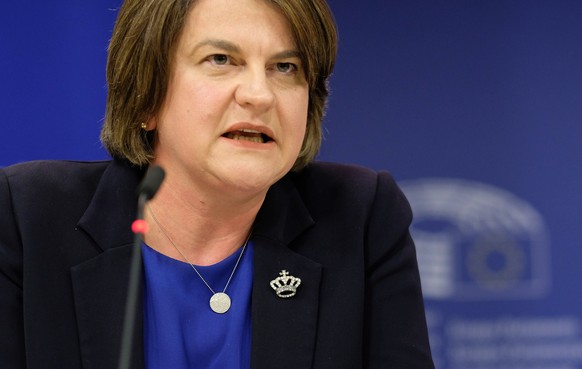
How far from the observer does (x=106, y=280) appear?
1.88 m

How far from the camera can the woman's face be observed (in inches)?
71.8

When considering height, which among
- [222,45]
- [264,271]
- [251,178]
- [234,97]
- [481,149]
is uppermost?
[481,149]

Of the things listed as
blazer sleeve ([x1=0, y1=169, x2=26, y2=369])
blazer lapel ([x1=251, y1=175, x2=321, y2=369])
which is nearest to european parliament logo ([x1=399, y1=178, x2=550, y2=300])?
blazer lapel ([x1=251, y1=175, x2=321, y2=369])

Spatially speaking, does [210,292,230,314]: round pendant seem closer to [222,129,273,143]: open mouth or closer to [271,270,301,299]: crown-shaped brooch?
[271,270,301,299]: crown-shaped brooch

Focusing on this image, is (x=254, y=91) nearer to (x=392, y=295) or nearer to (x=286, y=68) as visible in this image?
(x=286, y=68)

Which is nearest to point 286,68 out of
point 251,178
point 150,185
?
point 251,178

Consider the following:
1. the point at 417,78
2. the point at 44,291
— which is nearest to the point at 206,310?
the point at 44,291

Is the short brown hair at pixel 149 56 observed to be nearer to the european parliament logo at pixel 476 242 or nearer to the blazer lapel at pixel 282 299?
the blazer lapel at pixel 282 299

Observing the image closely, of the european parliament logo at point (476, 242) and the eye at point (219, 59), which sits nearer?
the eye at point (219, 59)

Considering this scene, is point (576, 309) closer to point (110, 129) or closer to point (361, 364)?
point (361, 364)

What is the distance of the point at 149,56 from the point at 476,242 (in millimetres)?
1731

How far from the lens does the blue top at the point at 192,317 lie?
1.92m

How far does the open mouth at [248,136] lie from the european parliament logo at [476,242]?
151cm

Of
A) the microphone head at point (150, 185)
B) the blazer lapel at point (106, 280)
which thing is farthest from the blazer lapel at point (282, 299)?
the microphone head at point (150, 185)
